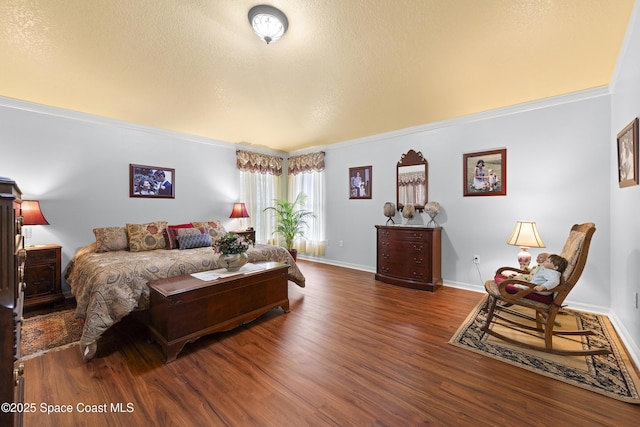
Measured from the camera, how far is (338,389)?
69.4 inches

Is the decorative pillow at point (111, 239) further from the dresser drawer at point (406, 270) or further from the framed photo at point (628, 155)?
the framed photo at point (628, 155)

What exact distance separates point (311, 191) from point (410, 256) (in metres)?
2.78

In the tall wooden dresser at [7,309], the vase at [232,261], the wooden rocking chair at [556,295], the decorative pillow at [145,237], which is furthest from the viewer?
the decorative pillow at [145,237]

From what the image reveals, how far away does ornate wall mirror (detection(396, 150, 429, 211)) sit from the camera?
14.1 ft

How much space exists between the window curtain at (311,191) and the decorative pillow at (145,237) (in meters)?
3.00

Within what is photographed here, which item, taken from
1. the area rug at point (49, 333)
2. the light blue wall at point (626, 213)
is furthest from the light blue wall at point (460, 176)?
the area rug at point (49, 333)

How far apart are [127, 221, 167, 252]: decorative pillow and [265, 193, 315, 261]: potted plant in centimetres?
250

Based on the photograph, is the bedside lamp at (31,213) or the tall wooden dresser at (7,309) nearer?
the tall wooden dresser at (7,309)

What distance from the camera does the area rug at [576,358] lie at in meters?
1.78

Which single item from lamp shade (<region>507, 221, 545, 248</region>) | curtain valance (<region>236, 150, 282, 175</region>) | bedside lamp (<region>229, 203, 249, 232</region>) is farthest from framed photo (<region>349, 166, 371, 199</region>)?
lamp shade (<region>507, 221, 545, 248</region>)

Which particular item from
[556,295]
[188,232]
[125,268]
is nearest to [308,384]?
[125,268]

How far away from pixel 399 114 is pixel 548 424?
141 inches

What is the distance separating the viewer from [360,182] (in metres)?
5.12

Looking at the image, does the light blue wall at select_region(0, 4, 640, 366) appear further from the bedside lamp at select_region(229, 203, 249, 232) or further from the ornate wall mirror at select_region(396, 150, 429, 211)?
the bedside lamp at select_region(229, 203, 249, 232)
